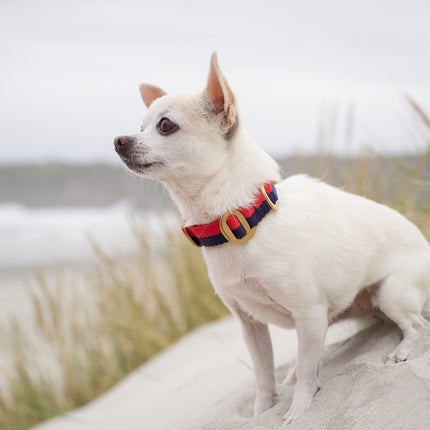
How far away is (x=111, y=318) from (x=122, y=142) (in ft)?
8.18

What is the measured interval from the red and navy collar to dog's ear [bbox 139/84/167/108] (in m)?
0.70

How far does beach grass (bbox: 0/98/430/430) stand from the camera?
13.4ft

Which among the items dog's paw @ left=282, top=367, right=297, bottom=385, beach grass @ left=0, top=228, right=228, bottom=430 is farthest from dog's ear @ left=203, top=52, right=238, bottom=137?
beach grass @ left=0, top=228, right=228, bottom=430

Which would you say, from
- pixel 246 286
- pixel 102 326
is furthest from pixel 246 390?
pixel 102 326

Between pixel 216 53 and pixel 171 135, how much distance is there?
1.10 feet

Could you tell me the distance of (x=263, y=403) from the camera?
206 cm

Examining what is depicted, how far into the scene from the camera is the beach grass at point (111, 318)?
4.09m

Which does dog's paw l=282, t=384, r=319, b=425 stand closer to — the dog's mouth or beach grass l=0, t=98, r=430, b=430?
the dog's mouth

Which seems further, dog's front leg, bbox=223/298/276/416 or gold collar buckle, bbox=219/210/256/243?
dog's front leg, bbox=223/298/276/416

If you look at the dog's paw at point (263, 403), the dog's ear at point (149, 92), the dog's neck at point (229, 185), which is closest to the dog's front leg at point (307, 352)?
the dog's paw at point (263, 403)

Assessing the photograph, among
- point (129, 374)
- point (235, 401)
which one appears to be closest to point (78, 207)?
point (129, 374)

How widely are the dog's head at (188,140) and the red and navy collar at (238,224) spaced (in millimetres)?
179

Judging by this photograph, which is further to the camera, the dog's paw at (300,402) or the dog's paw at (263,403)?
the dog's paw at (263,403)

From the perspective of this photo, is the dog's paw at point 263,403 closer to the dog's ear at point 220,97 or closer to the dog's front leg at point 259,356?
the dog's front leg at point 259,356
